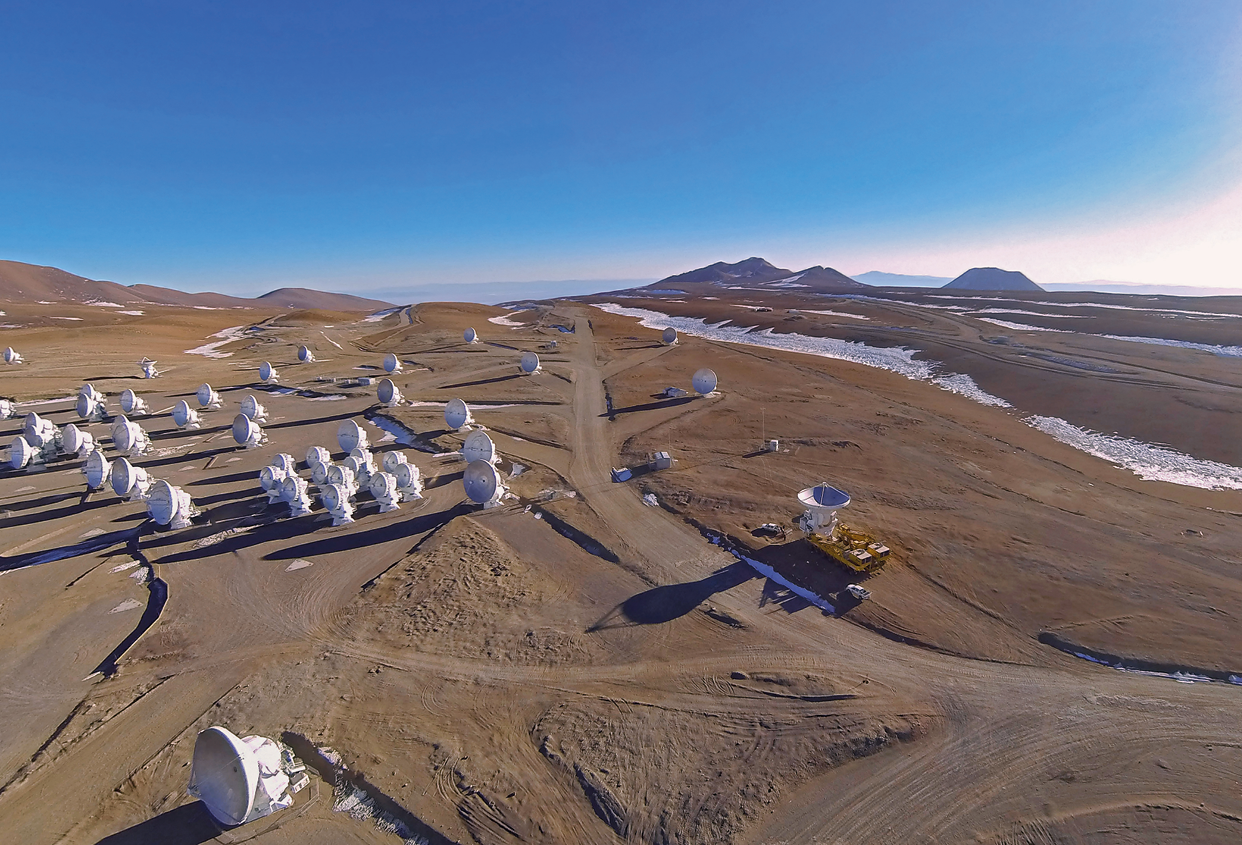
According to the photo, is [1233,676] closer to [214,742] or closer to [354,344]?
[214,742]

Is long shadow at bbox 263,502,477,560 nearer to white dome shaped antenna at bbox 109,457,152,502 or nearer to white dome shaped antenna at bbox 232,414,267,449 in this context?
white dome shaped antenna at bbox 109,457,152,502

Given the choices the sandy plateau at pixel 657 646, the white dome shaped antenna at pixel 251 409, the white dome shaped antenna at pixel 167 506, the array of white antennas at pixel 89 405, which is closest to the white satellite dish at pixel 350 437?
the sandy plateau at pixel 657 646

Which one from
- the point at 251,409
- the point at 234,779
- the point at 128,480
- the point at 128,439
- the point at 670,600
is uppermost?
the point at 251,409

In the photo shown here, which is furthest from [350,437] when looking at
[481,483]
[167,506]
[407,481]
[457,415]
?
[481,483]

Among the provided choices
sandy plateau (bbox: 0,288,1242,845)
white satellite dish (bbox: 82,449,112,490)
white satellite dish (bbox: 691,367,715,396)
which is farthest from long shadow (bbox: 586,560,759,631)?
white satellite dish (bbox: 82,449,112,490)

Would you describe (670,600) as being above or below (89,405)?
below

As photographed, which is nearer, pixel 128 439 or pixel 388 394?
pixel 128 439

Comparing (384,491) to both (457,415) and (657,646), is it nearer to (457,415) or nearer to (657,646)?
(457,415)
